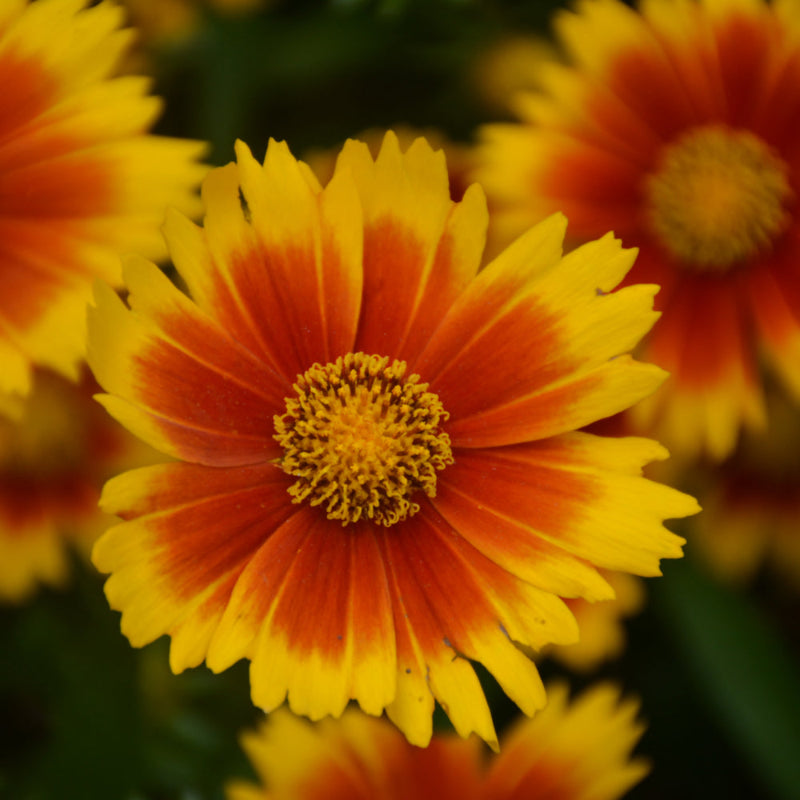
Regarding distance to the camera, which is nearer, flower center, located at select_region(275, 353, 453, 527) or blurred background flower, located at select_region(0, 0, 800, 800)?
flower center, located at select_region(275, 353, 453, 527)

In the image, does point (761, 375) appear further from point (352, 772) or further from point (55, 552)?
point (55, 552)

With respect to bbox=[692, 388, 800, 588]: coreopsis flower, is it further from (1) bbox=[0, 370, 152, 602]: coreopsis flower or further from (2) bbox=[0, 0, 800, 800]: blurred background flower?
(1) bbox=[0, 370, 152, 602]: coreopsis flower

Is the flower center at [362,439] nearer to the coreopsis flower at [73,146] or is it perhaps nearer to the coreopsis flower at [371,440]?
the coreopsis flower at [371,440]

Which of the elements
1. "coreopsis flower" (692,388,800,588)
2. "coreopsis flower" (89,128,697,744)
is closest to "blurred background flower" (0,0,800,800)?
"coreopsis flower" (692,388,800,588)

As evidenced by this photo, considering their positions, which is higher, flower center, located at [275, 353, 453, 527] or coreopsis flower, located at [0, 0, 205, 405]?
coreopsis flower, located at [0, 0, 205, 405]

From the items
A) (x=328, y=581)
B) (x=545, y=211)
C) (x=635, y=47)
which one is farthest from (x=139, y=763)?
(x=635, y=47)

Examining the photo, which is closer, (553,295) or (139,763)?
(553,295)
